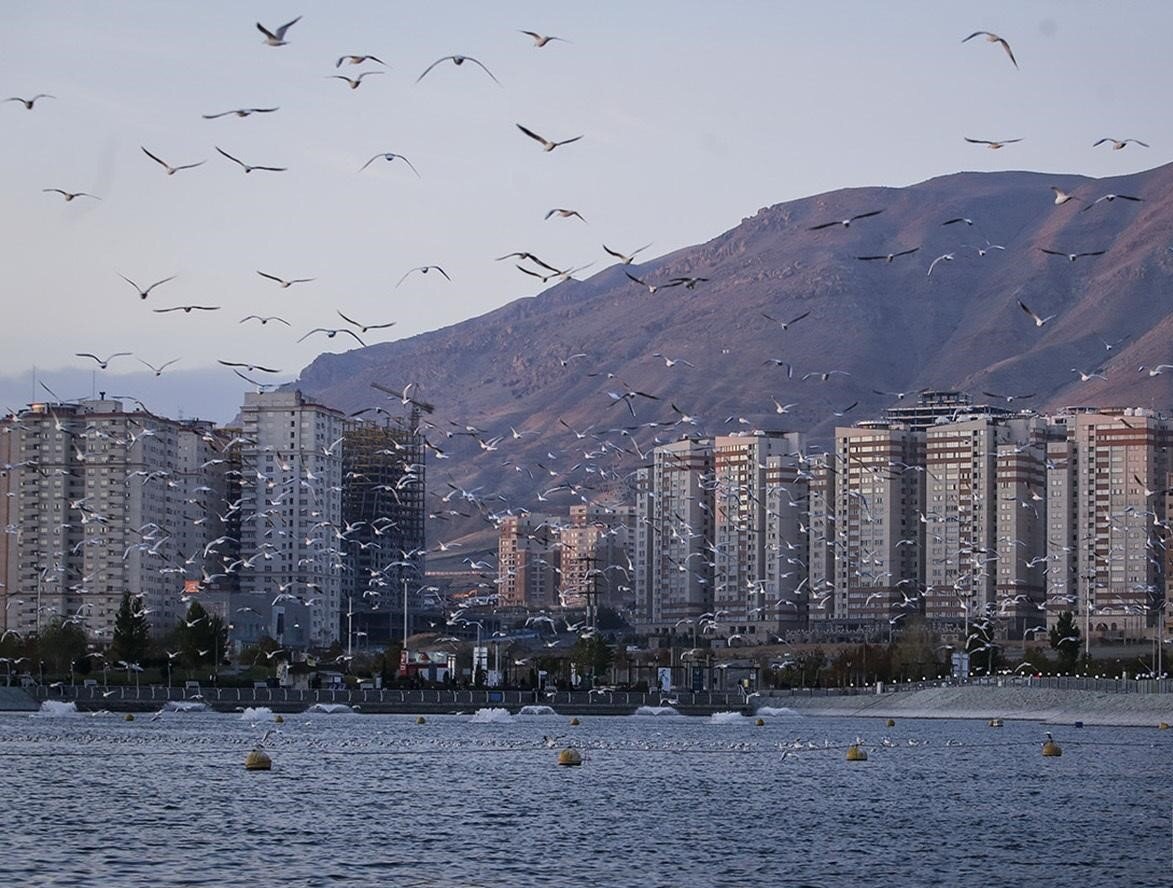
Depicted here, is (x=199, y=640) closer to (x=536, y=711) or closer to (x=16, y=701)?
(x=16, y=701)

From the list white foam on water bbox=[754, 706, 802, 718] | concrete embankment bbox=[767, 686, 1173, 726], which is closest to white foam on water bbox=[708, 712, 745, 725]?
white foam on water bbox=[754, 706, 802, 718]

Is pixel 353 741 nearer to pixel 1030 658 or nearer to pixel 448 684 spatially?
pixel 448 684

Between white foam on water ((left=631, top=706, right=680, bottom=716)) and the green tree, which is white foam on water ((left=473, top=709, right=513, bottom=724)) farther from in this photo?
the green tree

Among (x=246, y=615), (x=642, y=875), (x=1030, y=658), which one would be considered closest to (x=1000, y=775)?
(x=642, y=875)

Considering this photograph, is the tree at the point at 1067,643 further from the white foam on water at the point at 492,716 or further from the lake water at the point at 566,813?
the lake water at the point at 566,813

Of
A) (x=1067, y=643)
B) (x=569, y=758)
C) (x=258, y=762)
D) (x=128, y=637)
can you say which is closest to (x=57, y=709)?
(x=128, y=637)

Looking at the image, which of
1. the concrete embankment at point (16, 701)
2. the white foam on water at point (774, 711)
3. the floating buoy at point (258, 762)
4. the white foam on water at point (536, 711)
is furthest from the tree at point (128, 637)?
the floating buoy at point (258, 762)
